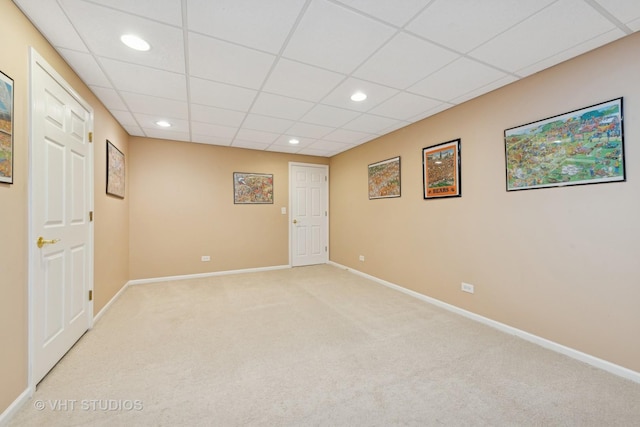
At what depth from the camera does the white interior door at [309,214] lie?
18.0ft

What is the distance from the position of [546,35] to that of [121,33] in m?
2.95

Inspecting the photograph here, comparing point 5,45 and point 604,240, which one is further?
point 604,240

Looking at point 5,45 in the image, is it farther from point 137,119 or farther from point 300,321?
point 300,321

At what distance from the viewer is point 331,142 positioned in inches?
182

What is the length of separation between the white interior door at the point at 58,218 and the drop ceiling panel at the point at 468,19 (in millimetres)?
2601

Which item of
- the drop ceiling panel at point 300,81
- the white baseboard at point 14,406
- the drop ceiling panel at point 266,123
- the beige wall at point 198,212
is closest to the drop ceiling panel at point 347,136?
the drop ceiling panel at point 266,123

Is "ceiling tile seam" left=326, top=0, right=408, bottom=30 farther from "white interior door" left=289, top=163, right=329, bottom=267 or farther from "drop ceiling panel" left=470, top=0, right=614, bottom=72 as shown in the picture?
"white interior door" left=289, top=163, right=329, bottom=267

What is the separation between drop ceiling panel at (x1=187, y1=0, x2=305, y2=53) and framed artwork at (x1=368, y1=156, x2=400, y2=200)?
261 cm

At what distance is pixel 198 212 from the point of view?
4.67 m

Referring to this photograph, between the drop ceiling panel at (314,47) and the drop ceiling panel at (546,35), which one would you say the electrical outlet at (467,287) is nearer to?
the drop ceiling panel at (314,47)

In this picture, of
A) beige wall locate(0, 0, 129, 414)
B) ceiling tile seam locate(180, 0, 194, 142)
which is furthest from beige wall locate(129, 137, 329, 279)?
beige wall locate(0, 0, 129, 414)

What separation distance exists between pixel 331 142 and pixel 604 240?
3.61m

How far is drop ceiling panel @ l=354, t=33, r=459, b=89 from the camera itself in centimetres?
194

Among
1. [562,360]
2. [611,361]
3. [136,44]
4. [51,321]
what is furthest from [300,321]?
[136,44]
